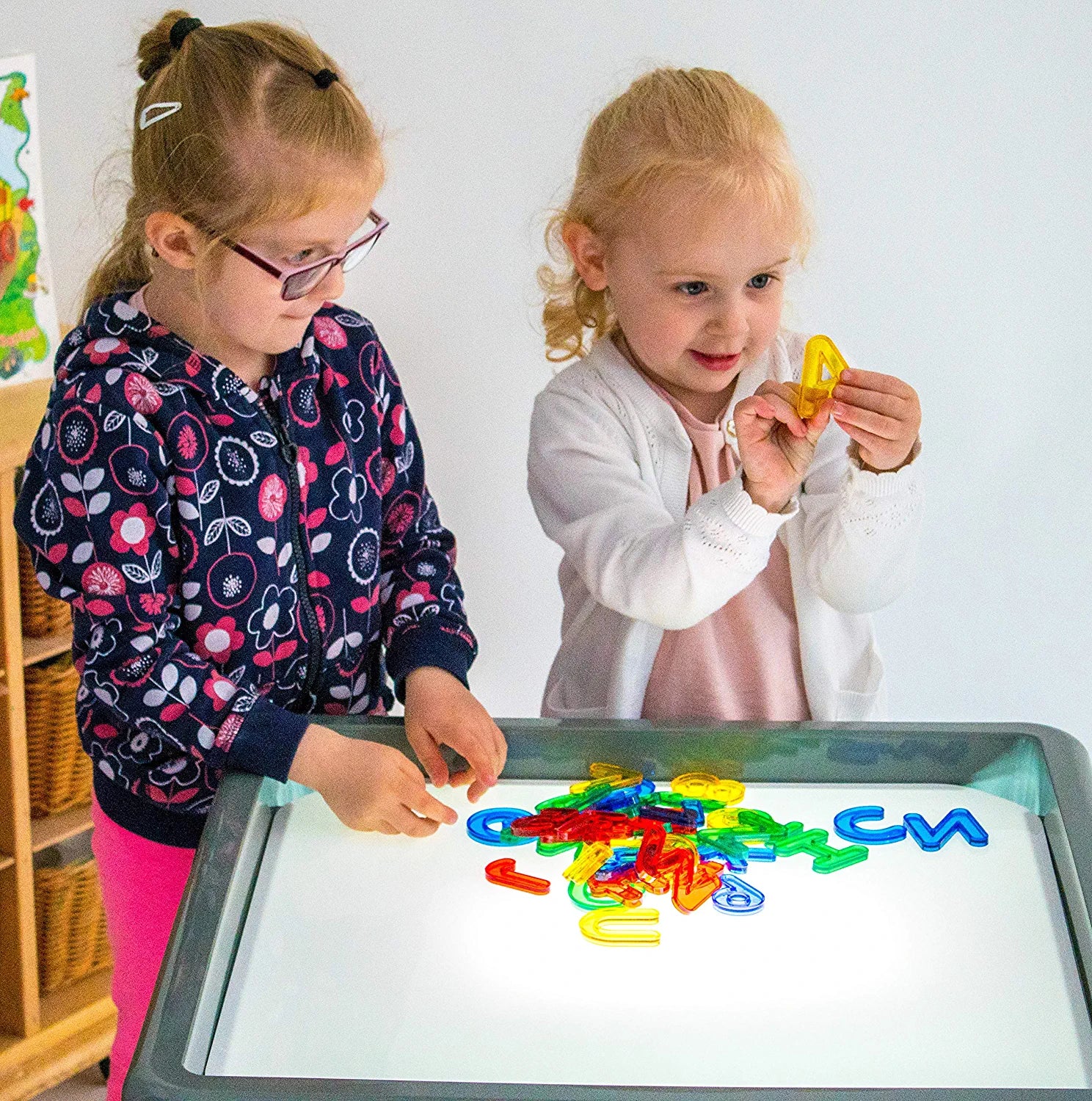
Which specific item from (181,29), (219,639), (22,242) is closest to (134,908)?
(219,639)

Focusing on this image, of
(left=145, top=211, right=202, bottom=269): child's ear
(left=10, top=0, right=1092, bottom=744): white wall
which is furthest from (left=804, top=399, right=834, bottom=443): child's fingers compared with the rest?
(left=10, top=0, right=1092, bottom=744): white wall

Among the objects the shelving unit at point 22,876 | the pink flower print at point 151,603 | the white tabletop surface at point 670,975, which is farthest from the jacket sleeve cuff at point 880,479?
the shelving unit at point 22,876

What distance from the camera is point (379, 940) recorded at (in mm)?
985

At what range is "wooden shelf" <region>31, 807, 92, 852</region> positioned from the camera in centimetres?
194

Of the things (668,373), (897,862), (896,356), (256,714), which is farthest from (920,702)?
(256,714)

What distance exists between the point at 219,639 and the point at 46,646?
80 centimetres

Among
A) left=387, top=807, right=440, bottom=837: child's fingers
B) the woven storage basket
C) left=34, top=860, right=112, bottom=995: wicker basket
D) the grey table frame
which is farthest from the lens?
left=34, top=860, right=112, bottom=995: wicker basket

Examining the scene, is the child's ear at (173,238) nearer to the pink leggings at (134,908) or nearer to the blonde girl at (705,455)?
the blonde girl at (705,455)

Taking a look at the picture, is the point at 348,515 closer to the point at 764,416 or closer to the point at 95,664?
the point at 95,664

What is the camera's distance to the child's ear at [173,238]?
1146mm

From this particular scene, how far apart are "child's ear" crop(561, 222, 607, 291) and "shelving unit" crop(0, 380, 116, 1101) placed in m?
0.76

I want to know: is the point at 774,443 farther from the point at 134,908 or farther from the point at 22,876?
the point at 22,876

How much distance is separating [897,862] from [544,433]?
0.51 m

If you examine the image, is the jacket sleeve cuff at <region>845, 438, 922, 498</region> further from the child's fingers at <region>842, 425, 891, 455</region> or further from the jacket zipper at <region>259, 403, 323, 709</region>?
the jacket zipper at <region>259, 403, 323, 709</region>
